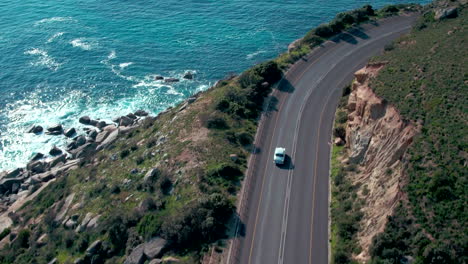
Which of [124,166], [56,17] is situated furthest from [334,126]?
[56,17]

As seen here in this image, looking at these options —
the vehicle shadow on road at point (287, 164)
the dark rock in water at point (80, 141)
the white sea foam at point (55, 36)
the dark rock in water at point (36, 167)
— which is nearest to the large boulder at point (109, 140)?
the dark rock in water at point (80, 141)

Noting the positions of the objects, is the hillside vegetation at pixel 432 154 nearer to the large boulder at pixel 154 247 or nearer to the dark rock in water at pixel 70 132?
the large boulder at pixel 154 247

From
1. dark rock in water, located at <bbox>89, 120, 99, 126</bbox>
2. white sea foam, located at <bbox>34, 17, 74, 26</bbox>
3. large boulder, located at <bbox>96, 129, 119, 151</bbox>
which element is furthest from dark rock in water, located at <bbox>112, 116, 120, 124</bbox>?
white sea foam, located at <bbox>34, 17, 74, 26</bbox>

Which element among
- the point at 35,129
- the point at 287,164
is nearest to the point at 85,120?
the point at 35,129

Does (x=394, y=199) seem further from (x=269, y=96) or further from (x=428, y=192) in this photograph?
(x=269, y=96)

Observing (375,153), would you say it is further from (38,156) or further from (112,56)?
(112,56)

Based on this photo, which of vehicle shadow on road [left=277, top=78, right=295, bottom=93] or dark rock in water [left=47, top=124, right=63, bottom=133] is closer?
vehicle shadow on road [left=277, top=78, right=295, bottom=93]

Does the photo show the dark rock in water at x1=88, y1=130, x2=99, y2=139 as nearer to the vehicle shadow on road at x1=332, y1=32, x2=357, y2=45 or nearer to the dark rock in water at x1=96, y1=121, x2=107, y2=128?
the dark rock in water at x1=96, y1=121, x2=107, y2=128
